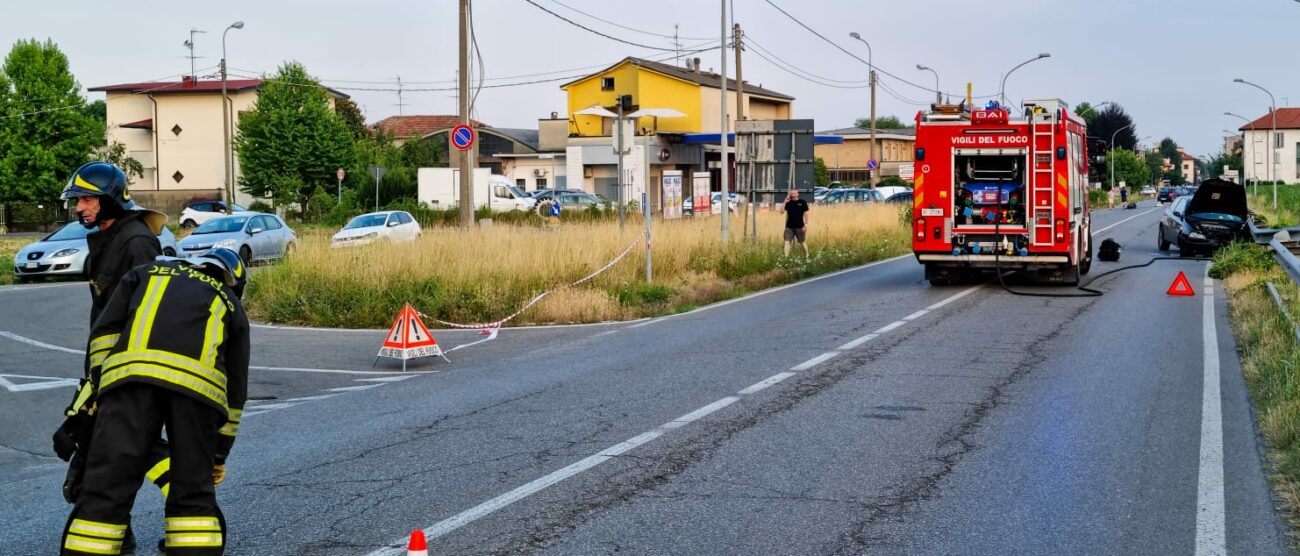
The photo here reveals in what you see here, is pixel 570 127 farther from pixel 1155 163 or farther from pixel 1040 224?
pixel 1155 163

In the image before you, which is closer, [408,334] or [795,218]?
[408,334]

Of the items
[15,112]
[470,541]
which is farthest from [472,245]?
[15,112]

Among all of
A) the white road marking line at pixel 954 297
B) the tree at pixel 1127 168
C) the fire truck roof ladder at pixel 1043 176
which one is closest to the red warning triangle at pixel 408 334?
the white road marking line at pixel 954 297

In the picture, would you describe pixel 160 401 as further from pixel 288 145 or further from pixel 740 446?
pixel 288 145

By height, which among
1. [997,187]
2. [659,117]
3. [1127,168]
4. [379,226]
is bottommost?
[379,226]

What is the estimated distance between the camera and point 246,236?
2883 cm

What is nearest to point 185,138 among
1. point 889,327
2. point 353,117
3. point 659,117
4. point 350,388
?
point 353,117

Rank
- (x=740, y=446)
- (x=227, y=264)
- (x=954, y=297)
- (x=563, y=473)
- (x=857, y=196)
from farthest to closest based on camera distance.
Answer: (x=857, y=196)
(x=954, y=297)
(x=740, y=446)
(x=563, y=473)
(x=227, y=264)

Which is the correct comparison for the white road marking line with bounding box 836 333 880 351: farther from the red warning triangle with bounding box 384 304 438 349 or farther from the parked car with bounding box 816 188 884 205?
the parked car with bounding box 816 188 884 205

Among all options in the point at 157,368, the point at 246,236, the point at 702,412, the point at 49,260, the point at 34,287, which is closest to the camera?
the point at 157,368

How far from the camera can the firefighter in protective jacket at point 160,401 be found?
4.62 meters

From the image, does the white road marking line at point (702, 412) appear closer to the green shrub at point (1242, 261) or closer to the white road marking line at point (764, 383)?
the white road marking line at point (764, 383)

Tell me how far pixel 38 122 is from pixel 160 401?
56892mm

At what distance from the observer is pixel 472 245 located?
67.1 feet
